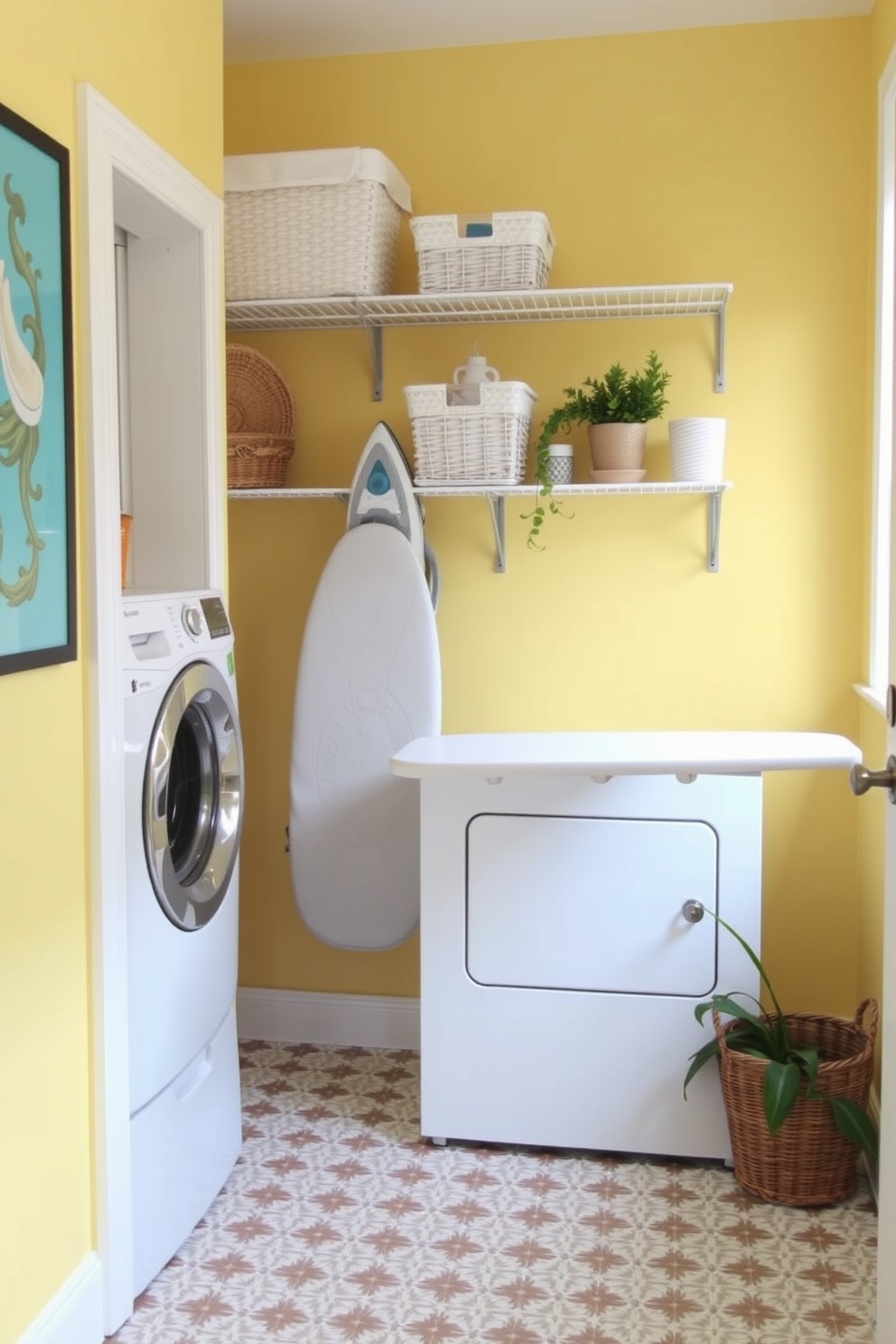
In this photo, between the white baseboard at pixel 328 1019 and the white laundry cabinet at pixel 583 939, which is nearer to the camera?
the white laundry cabinet at pixel 583 939

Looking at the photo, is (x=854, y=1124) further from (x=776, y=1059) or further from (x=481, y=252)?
(x=481, y=252)

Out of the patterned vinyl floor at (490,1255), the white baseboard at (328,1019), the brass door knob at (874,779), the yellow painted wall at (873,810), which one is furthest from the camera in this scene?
the white baseboard at (328,1019)

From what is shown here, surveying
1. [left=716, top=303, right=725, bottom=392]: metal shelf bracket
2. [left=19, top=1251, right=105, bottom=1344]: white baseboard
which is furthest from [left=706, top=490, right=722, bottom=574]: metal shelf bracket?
[left=19, top=1251, right=105, bottom=1344]: white baseboard

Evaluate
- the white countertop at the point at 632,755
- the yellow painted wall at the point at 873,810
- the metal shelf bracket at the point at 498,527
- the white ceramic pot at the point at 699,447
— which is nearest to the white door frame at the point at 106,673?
the white countertop at the point at 632,755

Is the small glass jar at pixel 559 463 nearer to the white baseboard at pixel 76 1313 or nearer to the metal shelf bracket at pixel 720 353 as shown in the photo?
the metal shelf bracket at pixel 720 353

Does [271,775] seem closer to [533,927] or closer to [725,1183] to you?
[533,927]

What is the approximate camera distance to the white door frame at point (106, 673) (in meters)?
1.95

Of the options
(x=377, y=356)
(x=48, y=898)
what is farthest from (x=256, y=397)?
(x=48, y=898)

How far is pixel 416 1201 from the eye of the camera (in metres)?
2.47

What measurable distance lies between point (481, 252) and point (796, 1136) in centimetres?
194

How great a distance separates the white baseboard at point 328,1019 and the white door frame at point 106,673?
4.00 ft

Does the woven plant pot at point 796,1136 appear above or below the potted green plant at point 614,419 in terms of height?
below

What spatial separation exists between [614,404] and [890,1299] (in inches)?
74.4

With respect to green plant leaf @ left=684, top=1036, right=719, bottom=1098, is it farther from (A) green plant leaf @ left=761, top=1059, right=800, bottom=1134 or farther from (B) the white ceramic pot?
(B) the white ceramic pot
